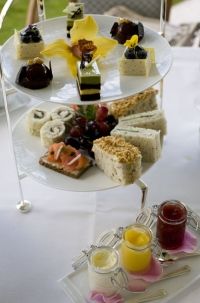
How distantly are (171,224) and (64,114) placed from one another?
518 mm

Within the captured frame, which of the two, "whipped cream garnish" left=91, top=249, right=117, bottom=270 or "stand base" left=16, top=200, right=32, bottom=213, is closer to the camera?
"whipped cream garnish" left=91, top=249, right=117, bottom=270

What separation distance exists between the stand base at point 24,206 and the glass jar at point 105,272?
365mm

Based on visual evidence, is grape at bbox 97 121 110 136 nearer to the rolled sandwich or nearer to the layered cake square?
the rolled sandwich

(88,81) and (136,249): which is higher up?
(88,81)

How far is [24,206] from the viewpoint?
4.73ft

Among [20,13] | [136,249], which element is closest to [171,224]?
[136,249]

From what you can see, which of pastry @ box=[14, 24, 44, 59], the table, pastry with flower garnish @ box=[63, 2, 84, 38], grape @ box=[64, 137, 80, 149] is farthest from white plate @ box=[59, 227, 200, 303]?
pastry with flower garnish @ box=[63, 2, 84, 38]

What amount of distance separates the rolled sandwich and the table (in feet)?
0.70

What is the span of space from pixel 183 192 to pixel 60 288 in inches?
19.2

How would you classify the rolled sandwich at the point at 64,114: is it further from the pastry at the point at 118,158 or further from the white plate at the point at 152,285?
the white plate at the point at 152,285

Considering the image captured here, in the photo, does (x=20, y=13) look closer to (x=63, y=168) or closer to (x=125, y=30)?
(x=125, y=30)

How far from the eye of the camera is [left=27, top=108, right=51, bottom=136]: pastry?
151 centimetres

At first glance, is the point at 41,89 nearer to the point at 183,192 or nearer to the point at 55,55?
the point at 55,55

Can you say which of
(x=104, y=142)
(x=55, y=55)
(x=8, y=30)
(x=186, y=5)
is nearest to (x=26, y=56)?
(x=55, y=55)
